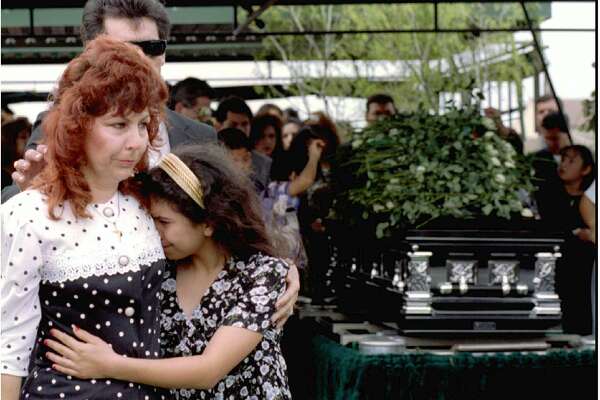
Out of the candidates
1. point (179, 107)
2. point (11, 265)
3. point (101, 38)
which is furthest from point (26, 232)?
point (179, 107)

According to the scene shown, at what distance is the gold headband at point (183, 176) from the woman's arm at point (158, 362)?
1.13ft

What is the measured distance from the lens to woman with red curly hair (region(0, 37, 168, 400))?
258 centimetres

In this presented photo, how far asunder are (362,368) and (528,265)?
39.7 inches

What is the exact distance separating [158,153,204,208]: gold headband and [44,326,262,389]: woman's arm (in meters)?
→ 0.35

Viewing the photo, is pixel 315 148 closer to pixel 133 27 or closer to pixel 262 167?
pixel 262 167

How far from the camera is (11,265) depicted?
100 inches

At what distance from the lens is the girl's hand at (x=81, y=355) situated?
2.58m

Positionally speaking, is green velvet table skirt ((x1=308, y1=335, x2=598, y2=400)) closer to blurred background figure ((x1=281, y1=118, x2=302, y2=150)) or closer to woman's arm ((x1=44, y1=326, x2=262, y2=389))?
woman's arm ((x1=44, y1=326, x2=262, y2=389))

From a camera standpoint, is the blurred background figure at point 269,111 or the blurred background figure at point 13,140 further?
the blurred background figure at point 269,111

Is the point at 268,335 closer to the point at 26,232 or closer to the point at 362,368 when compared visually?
the point at 26,232

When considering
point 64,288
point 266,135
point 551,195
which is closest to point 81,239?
point 64,288

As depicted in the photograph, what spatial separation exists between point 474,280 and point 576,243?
2.97 metres

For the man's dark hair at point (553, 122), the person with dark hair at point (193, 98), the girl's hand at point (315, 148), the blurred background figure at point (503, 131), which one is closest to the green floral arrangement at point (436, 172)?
the blurred background figure at point (503, 131)

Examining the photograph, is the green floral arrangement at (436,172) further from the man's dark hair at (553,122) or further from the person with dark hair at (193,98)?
the man's dark hair at (553,122)
